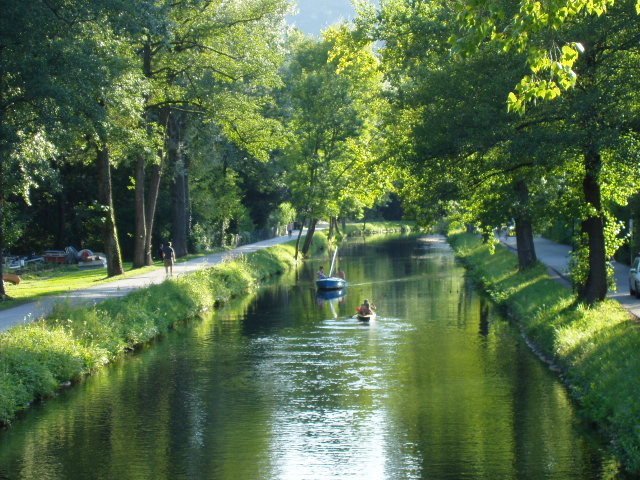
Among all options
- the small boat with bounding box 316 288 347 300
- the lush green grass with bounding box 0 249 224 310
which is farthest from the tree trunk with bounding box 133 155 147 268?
the small boat with bounding box 316 288 347 300

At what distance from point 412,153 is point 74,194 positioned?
43.0m

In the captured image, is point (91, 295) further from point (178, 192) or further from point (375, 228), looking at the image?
point (375, 228)

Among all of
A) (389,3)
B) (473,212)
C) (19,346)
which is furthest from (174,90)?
(19,346)

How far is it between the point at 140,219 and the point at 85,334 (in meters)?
19.0

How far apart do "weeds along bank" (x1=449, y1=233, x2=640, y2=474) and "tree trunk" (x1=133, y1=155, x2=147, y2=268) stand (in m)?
18.8

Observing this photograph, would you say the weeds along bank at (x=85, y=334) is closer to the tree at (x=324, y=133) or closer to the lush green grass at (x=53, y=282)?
the lush green grass at (x=53, y=282)

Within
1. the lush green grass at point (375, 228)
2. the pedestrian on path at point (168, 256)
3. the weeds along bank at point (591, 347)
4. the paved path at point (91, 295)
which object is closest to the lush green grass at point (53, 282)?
the paved path at point (91, 295)

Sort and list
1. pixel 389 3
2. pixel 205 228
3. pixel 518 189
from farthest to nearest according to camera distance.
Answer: pixel 205 228 → pixel 389 3 → pixel 518 189

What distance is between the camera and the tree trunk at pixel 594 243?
2352 cm

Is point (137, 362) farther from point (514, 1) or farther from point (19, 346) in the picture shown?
point (514, 1)

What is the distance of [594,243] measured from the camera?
2384 cm

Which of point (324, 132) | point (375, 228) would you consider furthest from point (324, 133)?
point (375, 228)

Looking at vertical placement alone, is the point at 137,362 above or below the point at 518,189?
below

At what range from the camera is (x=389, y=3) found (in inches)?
A: 1257
